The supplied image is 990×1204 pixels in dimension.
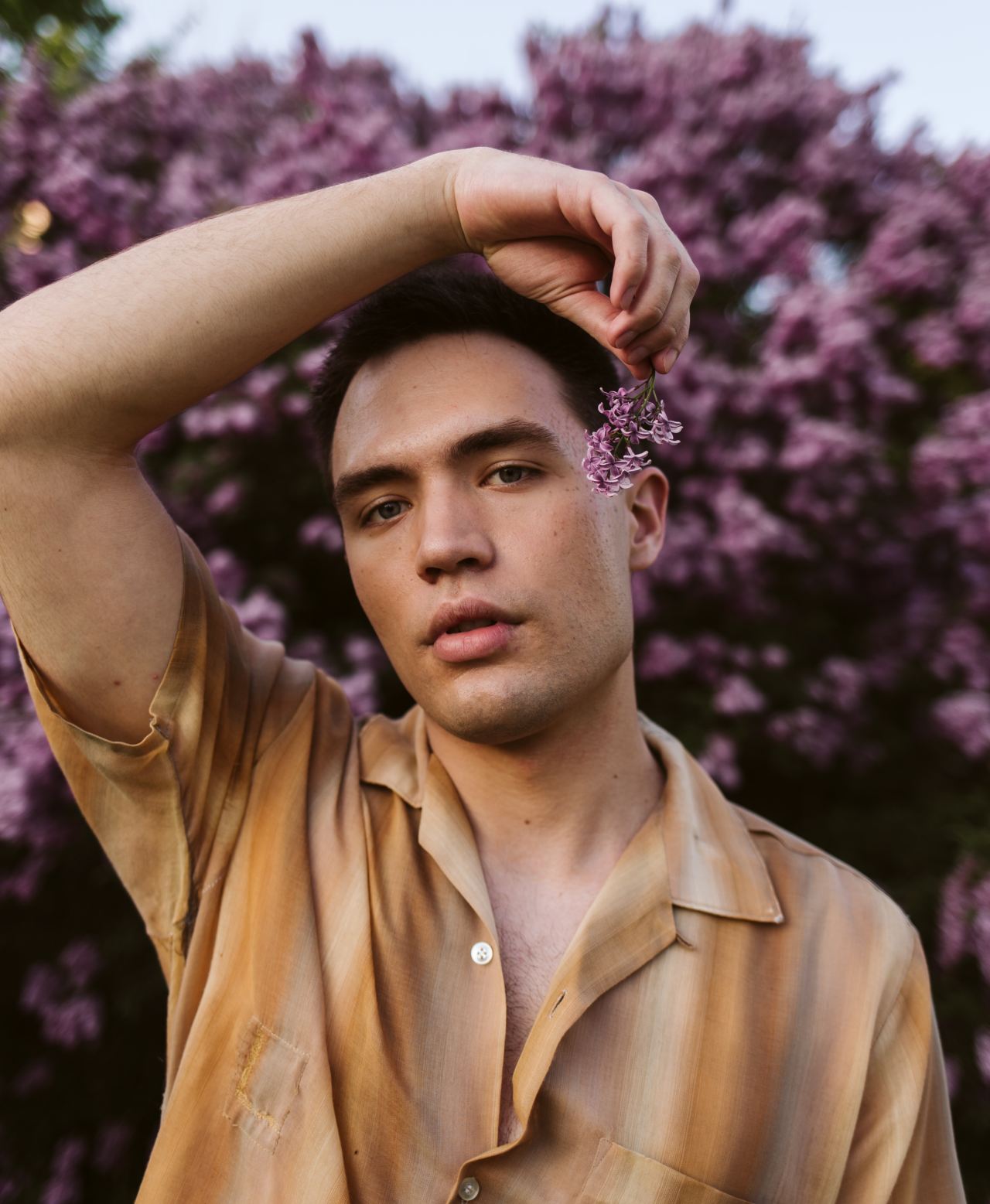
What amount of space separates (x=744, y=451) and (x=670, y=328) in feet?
6.61

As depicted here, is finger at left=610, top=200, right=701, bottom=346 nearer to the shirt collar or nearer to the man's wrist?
the man's wrist

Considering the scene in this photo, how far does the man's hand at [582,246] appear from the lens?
54.7 inches

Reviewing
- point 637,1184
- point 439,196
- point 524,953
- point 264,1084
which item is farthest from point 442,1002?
point 439,196

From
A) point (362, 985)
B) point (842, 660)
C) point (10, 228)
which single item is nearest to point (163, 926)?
point (362, 985)

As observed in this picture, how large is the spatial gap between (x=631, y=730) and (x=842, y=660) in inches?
69.5

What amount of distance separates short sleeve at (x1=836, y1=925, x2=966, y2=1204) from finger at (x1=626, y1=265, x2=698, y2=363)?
1.33m

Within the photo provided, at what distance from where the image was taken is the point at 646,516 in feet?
7.07

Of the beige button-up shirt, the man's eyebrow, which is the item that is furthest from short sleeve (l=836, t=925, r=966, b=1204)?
the man's eyebrow

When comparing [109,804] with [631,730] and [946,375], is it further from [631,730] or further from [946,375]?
[946,375]

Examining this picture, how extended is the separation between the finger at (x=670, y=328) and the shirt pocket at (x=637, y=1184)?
1.36m

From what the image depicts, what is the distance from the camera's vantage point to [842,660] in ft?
11.4

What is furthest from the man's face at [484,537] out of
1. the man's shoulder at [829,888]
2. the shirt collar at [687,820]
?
the man's shoulder at [829,888]

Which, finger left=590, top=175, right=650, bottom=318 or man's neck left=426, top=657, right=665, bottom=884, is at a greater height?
finger left=590, top=175, right=650, bottom=318

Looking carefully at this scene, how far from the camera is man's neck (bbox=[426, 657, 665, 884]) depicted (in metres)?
1.88
